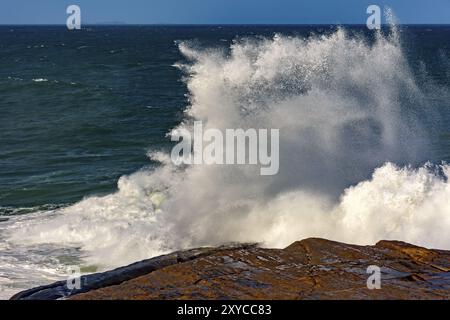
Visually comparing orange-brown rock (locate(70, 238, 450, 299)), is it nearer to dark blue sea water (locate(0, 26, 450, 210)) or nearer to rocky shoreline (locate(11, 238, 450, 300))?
rocky shoreline (locate(11, 238, 450, 300))

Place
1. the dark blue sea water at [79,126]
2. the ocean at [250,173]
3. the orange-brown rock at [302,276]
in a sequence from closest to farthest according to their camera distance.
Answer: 1. the orange-brown rock at [302,276]
2. the ocean at [250,173]
3. the dark blue sea water at [79,126]

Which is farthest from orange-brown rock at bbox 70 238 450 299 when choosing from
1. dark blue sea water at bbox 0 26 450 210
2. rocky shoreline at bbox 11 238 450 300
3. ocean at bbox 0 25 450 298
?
dark blue sea water at bbox 0 26 450 210

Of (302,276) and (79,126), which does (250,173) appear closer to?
(302,276)

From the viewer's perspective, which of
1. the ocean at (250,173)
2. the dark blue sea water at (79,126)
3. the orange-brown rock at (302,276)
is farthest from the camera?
the dark blue sea water at (79,126)

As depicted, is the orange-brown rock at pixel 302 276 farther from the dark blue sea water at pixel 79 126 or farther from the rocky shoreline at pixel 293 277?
the dark blue sea water at pixel 79 126

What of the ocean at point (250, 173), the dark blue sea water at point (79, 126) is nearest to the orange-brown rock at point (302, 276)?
the ocean at point (250, 173)

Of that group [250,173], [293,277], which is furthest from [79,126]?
[293,277]
